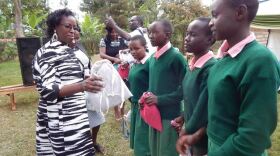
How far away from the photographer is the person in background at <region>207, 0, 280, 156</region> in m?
1.35

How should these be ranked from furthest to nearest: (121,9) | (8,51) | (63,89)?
(121,9) < (8,51) < (63,89)

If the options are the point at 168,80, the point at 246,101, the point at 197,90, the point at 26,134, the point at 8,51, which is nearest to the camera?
the point at 246,101

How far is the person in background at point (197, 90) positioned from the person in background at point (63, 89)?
0.70 meters

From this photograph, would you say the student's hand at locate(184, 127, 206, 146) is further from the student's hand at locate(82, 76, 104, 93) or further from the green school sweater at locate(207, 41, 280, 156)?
the student's hand at locate(82, 76, 104, 93)

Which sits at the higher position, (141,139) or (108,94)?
(108,94)

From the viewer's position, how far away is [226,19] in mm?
1501

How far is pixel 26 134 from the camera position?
5398 millimetres

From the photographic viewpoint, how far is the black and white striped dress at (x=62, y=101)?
2.47 metres

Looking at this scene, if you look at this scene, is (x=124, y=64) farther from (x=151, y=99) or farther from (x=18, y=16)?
(x=18, y=16)

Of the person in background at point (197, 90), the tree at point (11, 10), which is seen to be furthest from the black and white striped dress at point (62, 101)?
the tree at point (11, 10)

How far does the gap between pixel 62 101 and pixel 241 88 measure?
1.49m

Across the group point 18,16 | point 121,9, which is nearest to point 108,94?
point 18,16

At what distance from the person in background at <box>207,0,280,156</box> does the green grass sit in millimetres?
2882

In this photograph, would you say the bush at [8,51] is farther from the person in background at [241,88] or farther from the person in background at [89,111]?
the person in background at [241,88]
